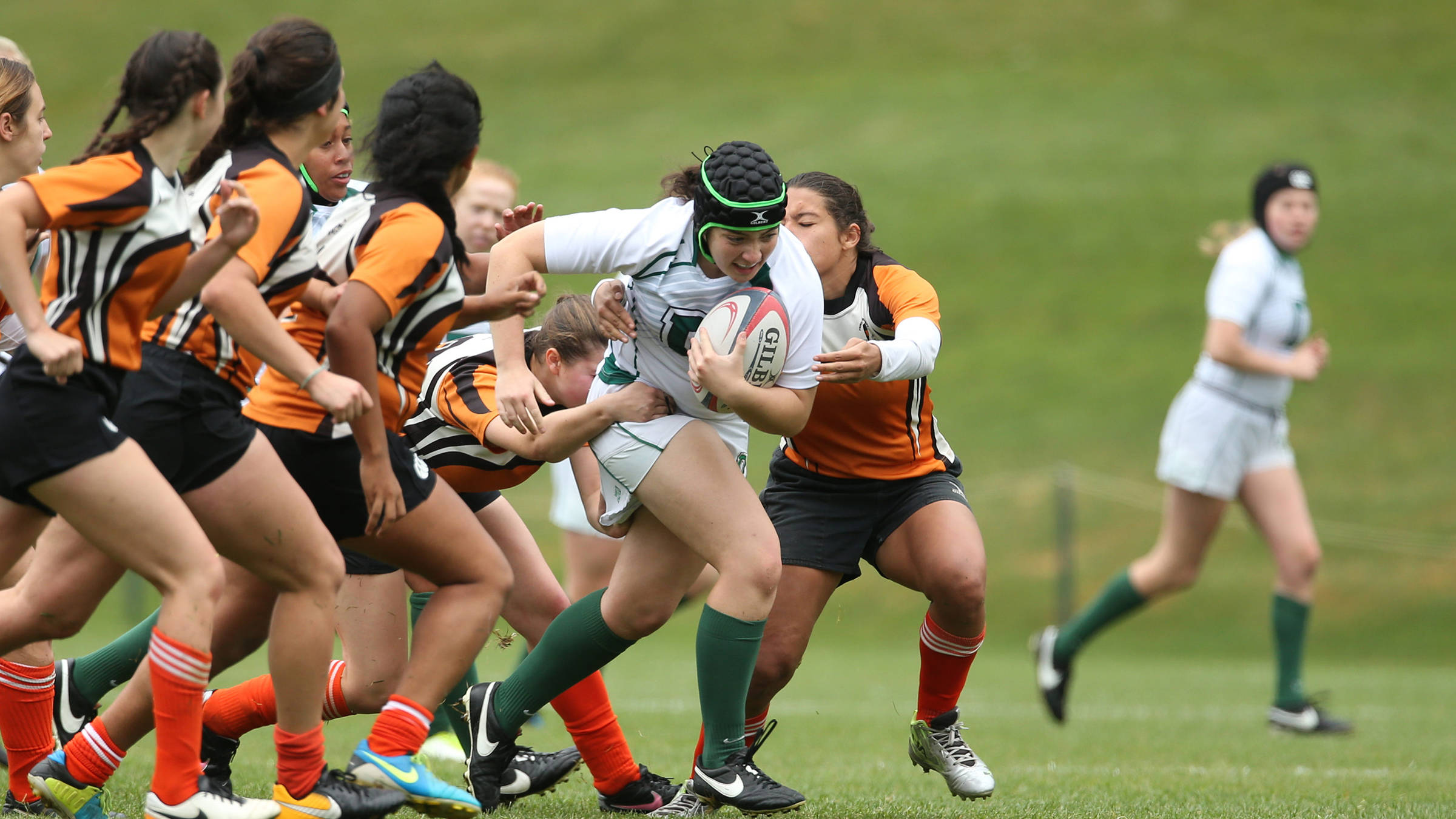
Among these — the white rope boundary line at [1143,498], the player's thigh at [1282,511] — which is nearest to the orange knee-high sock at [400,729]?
the player's thigh at [1282,511]

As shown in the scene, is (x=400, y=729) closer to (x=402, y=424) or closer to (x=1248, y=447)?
(x=402, y=424)

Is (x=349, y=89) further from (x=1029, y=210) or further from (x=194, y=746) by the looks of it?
(x=194, y=746)

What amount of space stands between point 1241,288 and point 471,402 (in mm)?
4671

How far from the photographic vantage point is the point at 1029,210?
2264 centimetres

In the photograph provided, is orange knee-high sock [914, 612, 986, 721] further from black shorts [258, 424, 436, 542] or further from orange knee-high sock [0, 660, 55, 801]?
orange knee-high sock [0, 660, 55, 801]

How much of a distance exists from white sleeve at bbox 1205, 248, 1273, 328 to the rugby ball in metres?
4.31

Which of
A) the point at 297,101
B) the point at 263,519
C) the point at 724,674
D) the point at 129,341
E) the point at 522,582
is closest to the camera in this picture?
the point at 129,341

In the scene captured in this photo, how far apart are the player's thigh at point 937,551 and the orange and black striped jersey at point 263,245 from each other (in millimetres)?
1981

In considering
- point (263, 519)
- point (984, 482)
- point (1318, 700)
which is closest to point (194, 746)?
point (263, 519)

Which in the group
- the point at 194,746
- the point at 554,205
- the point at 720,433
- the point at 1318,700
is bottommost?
the point at 554,205

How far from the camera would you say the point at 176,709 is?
2.99 metres

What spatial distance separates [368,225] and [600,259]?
67 centimetres

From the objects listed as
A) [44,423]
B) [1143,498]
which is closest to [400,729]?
[44,423]

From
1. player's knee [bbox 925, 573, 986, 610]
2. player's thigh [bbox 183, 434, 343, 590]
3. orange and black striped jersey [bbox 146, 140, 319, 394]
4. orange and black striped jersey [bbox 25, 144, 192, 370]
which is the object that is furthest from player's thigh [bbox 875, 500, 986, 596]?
orange and black striped jersey [bbox 25, 144, 192, 370]
